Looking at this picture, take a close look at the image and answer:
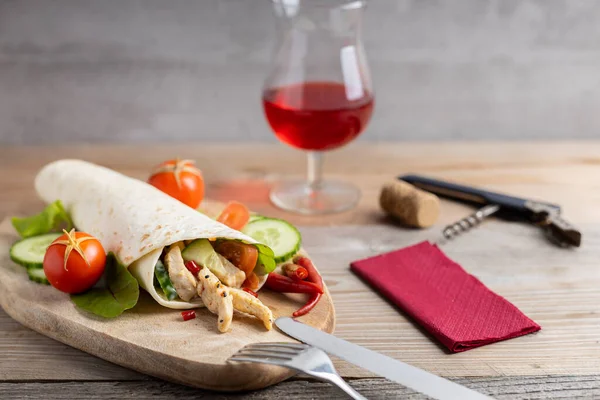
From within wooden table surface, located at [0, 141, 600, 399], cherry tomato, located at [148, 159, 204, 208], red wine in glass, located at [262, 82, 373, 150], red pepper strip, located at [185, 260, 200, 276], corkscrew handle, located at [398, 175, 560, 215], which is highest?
red wine in glass, located at [262, 82, 373, 150]

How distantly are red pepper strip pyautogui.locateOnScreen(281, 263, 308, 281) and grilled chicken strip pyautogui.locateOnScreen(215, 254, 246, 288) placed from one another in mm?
154

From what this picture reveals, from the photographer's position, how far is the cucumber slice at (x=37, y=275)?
2102mm

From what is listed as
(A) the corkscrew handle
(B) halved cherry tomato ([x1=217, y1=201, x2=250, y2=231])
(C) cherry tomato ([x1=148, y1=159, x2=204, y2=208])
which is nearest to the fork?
(B) halved cherry tomato ([x1=217, y1=201, x2=250, y2=231])

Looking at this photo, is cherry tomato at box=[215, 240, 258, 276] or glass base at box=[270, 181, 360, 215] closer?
cherry tomato at box=[215, 240, 258, 276]

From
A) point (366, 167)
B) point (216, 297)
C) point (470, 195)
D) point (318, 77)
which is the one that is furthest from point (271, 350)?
point (366, 167)

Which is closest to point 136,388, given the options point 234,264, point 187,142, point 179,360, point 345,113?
point 179,360

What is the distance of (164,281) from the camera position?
196 cm

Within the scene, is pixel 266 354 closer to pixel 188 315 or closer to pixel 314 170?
pixel 188 315

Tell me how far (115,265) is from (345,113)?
3.19 feet

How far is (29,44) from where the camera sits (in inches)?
138

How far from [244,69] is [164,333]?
2.04 meters

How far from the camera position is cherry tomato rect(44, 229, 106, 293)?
1971mm

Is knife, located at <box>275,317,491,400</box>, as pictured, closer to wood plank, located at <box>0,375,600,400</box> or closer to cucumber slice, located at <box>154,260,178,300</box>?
wood plank, located at <box>0,375,600,400</box>

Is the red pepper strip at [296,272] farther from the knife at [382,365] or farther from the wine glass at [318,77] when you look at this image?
the wine glass at [318,77]
